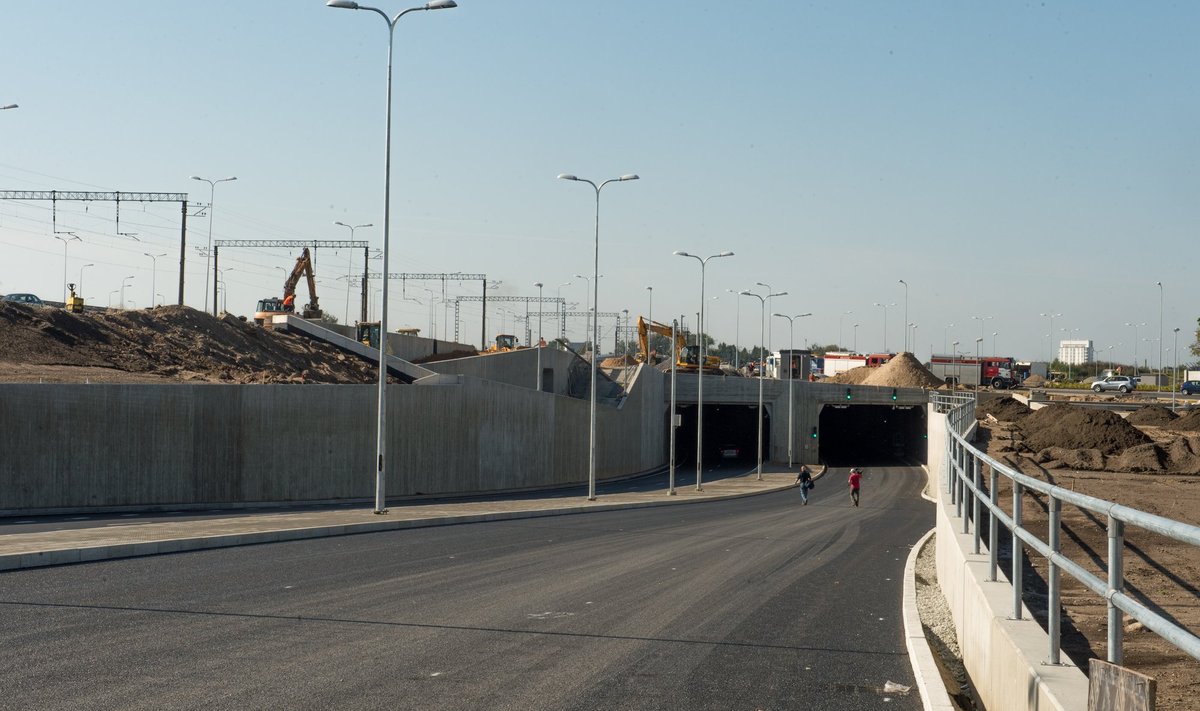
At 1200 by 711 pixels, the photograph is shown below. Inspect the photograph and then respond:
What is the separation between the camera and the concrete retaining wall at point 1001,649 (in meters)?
5.58

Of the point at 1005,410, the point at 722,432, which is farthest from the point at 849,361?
the point at 1005,410

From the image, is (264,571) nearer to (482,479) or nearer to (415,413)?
(415,413)

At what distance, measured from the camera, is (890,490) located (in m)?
58.0

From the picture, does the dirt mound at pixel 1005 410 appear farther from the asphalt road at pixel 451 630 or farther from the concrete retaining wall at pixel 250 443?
the asphalt road at pixel 451 630

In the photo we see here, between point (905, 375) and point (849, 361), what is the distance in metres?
27.9

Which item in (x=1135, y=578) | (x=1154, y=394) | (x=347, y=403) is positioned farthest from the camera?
(x=1154, y=394)

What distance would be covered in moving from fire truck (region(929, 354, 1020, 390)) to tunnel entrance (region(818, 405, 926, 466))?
Result: 9302mm

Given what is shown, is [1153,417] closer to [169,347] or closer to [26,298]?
[169,347]

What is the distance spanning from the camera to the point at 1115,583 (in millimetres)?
4730

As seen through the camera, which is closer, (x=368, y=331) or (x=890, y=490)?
(x=890, y=490)

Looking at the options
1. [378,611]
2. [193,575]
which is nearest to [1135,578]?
[378,611]

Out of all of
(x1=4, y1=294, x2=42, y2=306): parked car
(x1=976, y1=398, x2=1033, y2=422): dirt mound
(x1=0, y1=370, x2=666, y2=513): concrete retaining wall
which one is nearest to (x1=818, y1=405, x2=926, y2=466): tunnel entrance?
(x1=976, y1=398, x2=1033, y2=422): dirt mound

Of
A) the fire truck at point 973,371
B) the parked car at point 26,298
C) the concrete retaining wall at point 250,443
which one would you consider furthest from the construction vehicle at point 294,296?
the fire truck at point 973,371

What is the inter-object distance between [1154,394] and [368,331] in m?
75.0
